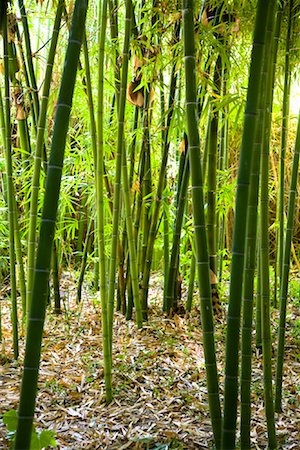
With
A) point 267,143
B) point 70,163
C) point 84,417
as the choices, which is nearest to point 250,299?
point 267,143

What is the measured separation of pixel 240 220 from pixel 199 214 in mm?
175

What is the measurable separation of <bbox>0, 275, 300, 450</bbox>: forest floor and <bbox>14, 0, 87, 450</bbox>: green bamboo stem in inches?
26.0

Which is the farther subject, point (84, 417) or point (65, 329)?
point (65, 329)

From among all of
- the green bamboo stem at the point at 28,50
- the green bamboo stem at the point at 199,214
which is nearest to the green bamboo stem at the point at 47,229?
the green bamboo stem at the point at 199,214

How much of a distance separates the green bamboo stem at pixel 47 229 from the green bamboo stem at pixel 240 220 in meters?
0.34

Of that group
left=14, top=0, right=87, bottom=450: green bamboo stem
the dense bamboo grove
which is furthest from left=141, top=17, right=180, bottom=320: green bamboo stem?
left=14, top=0, right=87, bottom=450: green bamboo stem

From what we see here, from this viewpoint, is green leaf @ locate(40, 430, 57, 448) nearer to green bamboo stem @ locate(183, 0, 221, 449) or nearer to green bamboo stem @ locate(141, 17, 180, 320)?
green bamboo stem @ locate(183, 0, 221, 449)

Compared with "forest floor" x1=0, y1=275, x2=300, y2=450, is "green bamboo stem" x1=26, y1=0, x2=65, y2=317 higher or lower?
higher

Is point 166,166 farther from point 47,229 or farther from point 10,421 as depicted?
point 47,229

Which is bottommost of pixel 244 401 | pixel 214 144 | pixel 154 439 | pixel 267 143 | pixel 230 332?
pixel 154 439

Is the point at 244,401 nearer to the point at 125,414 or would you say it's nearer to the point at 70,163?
the point at 125,414

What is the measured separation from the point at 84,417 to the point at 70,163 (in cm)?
157

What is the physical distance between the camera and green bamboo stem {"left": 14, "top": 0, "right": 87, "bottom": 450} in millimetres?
847

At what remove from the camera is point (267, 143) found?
1428mm
